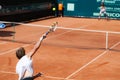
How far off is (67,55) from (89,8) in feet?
62.0

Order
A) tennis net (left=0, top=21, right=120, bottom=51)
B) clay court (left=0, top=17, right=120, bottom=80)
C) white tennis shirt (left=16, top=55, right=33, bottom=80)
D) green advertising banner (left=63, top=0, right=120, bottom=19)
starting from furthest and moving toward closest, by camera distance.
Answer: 1. green advertising banner (left=63, top=0, right=120, bottom=19)
2. tennis net (left=0, top=21, right=120, bottom=51)
3. clay court (left=0, top=17, right=120, bottom=80)
4. white tennis shirt (left=16, top=55, right=33, bottom=80)

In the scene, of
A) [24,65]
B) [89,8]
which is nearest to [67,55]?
[24,65]

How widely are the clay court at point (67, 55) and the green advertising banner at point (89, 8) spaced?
32.7 ft

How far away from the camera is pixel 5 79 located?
14266 mm

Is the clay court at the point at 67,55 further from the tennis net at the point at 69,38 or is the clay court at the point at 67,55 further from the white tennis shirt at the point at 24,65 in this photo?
the white tennis shirt at the point at 24,65

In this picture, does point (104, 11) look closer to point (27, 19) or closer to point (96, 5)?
point (96, 5)

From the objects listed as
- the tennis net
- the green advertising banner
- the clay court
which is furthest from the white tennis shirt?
the green advertising banner

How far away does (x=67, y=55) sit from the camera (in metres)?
18.6

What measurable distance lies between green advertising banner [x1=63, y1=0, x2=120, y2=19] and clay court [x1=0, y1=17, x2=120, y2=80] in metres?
9.96

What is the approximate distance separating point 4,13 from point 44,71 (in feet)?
52.2

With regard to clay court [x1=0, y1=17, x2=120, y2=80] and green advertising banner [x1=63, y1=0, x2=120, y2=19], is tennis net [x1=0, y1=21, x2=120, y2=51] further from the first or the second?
green advertising banner [x1=63, y1=0, x2=120, y2=19]

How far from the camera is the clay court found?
15094 mm

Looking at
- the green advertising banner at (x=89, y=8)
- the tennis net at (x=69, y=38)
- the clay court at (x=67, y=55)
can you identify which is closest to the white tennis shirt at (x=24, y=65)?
the clay court at (x=67, y=55)

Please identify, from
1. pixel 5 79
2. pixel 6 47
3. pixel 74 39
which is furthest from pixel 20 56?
pixel 74 39
